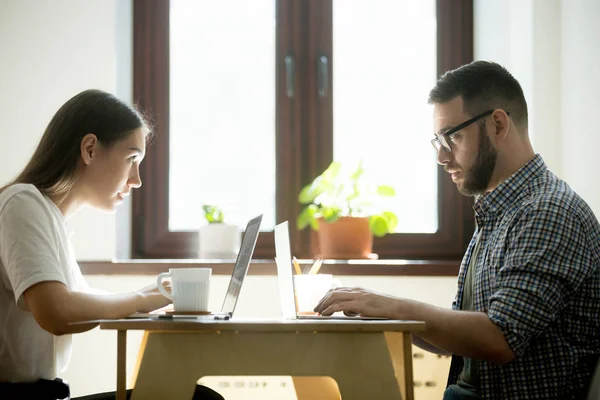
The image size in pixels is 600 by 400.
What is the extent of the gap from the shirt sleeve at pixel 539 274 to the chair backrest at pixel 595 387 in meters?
0.12

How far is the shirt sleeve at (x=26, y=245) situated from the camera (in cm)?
141

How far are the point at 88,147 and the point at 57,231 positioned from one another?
9.9 inches

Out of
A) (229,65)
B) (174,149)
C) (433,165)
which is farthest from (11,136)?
(433,165)

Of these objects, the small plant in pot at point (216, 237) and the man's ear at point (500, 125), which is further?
the small plant in pot at point (216, 237)

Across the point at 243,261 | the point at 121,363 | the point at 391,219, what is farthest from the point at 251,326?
the point at 391,219

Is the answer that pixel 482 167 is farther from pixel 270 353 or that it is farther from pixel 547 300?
pixel 270 353

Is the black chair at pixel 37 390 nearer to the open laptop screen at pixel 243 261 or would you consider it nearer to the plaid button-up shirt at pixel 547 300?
the open laptop screen at pixel 243 261

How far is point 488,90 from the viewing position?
5.69 feet

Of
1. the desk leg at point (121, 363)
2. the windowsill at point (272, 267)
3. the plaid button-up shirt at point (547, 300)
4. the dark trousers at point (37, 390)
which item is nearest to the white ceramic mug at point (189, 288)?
the desk leg at point (121, 363)

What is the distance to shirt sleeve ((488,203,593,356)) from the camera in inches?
54.3

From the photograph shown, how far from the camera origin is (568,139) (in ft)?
7.57

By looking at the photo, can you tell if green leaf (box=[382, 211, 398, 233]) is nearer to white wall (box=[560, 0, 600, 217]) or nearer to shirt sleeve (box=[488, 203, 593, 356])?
white wall (box=[560, 0, 600, 217])

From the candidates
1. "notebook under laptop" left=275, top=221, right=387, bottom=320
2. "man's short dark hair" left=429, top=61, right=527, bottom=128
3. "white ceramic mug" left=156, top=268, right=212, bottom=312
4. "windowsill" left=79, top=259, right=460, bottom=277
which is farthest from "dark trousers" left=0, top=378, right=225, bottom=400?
"man's short dark hair" left=429, top=61, right=527, bottom=128

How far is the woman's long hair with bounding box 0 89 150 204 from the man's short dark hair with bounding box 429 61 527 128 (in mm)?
840
